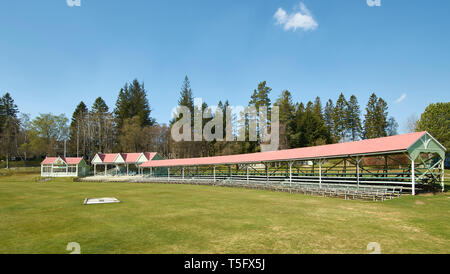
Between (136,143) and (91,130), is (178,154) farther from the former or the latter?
(91,130)

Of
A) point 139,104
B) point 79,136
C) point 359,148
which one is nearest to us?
point 359,148

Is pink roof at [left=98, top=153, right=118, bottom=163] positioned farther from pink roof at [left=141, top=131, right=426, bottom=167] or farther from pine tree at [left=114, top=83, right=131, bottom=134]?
pink roof at [left=141, top=131, right=426, bottom=167]

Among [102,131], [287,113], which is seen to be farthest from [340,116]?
[102,131]

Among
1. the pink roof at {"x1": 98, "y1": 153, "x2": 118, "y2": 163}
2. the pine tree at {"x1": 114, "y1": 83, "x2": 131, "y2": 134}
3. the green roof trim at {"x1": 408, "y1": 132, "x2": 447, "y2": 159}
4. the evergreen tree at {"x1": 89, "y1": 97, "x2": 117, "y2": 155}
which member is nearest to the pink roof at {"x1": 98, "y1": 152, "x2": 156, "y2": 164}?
the pink roof at {"x1": 98, "y1": 153, "x2": 118, "y2": 163}

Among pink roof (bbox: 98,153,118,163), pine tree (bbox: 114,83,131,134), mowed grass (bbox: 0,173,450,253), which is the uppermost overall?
pine tree (bbox: 114,83,131,134)

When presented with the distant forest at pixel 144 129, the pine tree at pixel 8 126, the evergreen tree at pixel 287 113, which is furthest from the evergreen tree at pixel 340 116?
the pine tree at pixel 8 126

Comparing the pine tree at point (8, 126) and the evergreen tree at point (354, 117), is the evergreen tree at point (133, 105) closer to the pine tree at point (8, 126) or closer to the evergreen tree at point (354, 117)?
the pine tree at point (8, 126)

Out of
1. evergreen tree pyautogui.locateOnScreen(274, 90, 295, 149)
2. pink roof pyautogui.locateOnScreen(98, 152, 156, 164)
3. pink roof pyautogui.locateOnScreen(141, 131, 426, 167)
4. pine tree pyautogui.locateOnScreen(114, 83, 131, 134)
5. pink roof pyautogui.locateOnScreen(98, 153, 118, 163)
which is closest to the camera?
pink roof pyautogui.locateOnScreen(141, 131, 426, 167)

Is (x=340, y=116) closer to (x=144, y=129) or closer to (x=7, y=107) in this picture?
(x=144, y=129)

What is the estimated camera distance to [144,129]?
73875 mm

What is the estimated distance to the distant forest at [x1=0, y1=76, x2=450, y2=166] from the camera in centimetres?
7025

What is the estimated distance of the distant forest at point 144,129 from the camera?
70.2m
